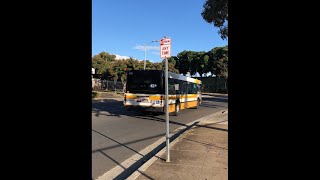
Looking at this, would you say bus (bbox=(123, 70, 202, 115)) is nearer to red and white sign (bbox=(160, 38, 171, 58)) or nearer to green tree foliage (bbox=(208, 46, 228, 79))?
red and white sign (bbox=(160, 38, 171, 58))

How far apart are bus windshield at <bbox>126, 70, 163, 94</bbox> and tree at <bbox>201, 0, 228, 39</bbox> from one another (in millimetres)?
3969

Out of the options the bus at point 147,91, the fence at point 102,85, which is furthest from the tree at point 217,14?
the fence at point 102,85

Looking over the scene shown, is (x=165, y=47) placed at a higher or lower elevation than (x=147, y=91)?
higher

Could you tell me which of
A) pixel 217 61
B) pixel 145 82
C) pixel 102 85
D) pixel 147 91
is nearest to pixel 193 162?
pixel 147 91

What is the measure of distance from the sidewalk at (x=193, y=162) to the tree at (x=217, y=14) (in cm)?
857

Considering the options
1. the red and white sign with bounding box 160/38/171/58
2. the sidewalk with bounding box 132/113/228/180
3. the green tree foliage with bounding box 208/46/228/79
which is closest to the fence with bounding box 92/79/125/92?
the green tree foliage with bounding box 208/46/228/79

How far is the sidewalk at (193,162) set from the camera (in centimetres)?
571

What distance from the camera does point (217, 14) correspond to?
1691 centimetres

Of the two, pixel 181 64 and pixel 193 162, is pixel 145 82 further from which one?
pixel 181 64

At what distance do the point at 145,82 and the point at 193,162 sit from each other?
10.8 m
